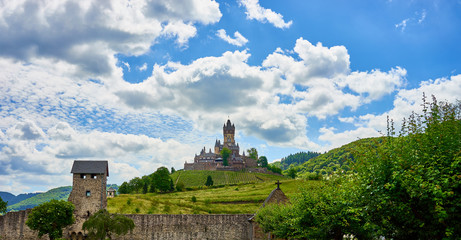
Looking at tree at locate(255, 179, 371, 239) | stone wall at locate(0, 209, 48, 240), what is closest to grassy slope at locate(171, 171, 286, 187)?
stone wall at locate(0, 209, 48, 240)

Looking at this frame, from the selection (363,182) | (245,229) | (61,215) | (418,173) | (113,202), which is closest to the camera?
(418,173)

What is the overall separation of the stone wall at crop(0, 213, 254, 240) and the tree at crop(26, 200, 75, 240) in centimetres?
334

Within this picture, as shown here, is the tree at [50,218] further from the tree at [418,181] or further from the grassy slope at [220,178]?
the grassy slope at [220,178]

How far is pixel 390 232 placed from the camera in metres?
16.3

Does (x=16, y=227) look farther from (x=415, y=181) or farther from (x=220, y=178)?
(x=220, y=178)

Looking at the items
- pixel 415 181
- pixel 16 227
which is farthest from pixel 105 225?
pixel 415 181

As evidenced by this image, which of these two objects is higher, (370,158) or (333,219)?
(370,158)

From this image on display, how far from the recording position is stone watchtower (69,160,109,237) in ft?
152

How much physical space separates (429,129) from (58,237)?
42.7m

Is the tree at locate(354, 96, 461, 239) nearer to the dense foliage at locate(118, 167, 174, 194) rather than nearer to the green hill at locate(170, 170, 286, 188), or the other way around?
the dense foliage at locate(118, 167, 174, 194)

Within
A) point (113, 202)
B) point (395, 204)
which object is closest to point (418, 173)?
point (395, 204)

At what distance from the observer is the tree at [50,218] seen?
134 ft

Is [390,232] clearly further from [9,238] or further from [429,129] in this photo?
[9,238]

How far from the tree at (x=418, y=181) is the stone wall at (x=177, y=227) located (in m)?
32.0
